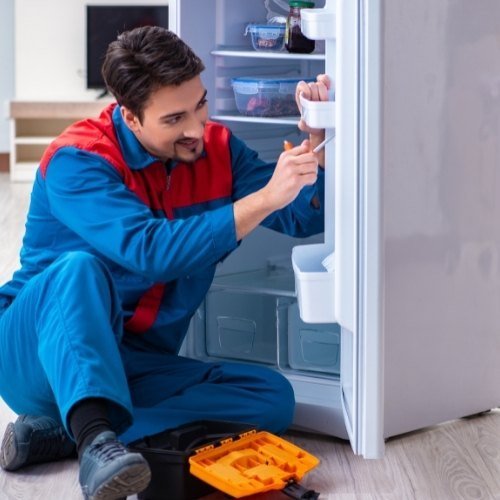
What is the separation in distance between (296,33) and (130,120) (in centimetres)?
53

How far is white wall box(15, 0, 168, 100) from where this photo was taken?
732cm

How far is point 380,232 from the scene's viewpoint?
6.08 feet

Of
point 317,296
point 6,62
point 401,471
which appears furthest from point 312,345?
point 6,62

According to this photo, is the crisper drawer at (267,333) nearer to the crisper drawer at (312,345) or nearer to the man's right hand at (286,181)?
the crisper drawer at (312,345)

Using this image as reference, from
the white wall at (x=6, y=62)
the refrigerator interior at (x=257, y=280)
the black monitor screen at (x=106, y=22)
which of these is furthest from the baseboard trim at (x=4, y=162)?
the refrigerator interior at (x=257, y=280)

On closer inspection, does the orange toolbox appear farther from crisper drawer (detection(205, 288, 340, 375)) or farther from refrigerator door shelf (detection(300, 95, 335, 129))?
refrigerator door shelf (detection(300, 95, 335, 129))

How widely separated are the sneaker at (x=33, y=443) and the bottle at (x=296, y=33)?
1.03 m

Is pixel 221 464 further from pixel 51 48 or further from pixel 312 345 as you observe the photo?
pixel 51 48

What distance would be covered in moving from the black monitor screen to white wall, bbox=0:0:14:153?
560mm

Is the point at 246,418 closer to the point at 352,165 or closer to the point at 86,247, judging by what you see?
the point at 86,247

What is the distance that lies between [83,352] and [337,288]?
0.47 metres

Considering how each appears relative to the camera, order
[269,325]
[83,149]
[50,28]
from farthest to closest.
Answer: [50,28] < [269,325] < [83,149]

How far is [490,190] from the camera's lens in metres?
2.46

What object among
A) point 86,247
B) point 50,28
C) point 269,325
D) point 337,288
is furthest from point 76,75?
point 337,288
